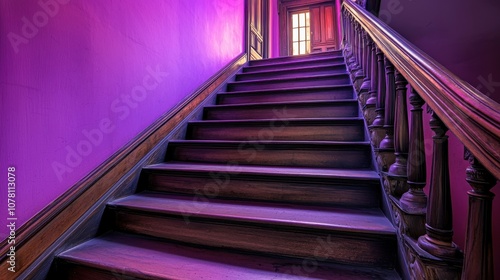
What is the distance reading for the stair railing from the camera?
445 millimetres

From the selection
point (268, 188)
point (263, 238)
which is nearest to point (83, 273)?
point (263, 238)

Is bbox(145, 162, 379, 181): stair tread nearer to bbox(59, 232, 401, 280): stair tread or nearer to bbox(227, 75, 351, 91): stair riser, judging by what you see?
bbox(59, 232, 401, 280): stair tread

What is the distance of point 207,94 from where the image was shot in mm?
2303

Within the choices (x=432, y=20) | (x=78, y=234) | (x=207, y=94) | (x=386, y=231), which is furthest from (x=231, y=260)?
(x=432, y=20)

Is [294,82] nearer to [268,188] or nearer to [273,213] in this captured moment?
[268,188]

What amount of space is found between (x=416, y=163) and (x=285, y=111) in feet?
4.04

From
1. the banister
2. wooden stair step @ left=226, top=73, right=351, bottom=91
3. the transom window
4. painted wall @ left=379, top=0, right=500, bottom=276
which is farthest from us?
the transom window

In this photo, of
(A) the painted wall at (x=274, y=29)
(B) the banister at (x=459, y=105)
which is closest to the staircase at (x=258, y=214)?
(B) the banister at (x=459, y=105)

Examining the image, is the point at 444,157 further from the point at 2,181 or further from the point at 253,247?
the point at 2,181

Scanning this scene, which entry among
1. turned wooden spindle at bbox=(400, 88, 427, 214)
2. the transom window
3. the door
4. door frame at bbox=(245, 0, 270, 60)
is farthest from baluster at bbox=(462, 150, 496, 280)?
the transom window

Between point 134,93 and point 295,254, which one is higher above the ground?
point 134,93

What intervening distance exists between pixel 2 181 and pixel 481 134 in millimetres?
1350

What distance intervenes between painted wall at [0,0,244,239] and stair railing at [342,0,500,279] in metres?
1.33

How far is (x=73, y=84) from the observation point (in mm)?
1109
